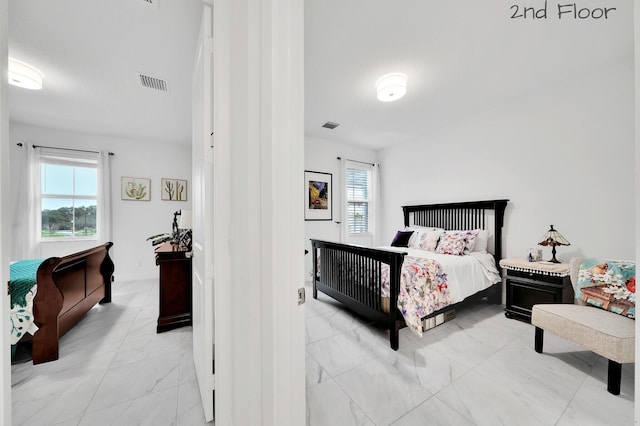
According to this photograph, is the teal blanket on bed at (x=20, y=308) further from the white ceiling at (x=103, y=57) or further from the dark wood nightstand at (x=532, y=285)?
the dark wood nightstand at (x=532, y=285)

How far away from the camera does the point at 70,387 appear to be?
1.58 m

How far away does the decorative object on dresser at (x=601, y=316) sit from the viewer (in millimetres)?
1490

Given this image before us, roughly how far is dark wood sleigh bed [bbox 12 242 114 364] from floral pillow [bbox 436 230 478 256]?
393 centimetres

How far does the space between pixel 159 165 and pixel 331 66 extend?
12.5 feet

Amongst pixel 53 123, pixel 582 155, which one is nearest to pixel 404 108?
pixel 582 155

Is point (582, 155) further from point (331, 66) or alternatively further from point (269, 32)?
point (269, 32)

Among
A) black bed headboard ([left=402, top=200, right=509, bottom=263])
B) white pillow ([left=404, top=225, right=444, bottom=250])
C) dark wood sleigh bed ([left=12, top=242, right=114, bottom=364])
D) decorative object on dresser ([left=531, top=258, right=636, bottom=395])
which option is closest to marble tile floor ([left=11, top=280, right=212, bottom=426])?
dark wood sleigh bed ([left=12, top=242, right=114, bottom=364])

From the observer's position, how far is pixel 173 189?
4562 mm

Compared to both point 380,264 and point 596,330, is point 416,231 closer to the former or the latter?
point 380,264

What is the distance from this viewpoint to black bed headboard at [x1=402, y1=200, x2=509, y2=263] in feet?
10.0

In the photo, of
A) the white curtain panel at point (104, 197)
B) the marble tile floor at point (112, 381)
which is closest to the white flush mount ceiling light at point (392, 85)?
the marble tile floor at point (112, 381)

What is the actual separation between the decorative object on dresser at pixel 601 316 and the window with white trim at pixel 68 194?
605 centimetres

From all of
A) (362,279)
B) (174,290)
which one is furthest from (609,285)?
(174,290)

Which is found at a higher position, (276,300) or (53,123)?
(53,123)
